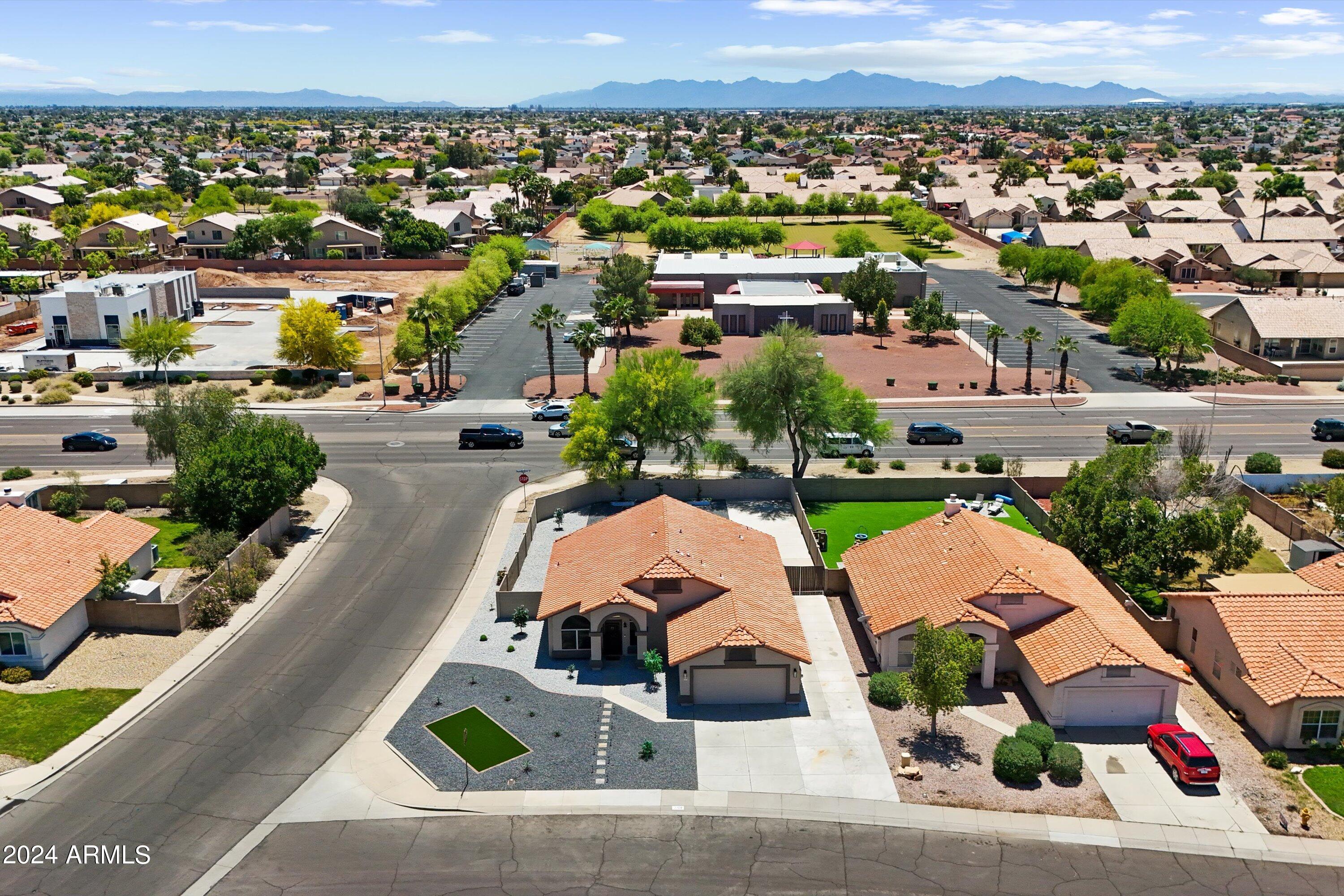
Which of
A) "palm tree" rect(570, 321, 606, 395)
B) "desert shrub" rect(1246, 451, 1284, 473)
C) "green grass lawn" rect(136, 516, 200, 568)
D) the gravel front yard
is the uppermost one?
"palm tree" rect(570, 321, 606, 395)

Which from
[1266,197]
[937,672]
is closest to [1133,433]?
[937,672]

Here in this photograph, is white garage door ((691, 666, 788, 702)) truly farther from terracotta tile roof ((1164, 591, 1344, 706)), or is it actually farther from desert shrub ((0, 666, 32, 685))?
desert shrub ((0, 666, 32, 685))

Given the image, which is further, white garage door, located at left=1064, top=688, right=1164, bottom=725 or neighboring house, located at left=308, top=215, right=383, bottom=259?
neighboring house, located at left=308, top=215, right=383, bottom=259

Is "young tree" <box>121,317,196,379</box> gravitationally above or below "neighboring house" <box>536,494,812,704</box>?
above

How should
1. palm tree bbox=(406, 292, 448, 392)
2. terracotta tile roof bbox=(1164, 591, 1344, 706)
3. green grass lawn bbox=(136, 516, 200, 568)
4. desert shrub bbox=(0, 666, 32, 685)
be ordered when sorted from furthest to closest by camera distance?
palm tree bbox=(406, 292, 448, 392), green grass lawn bbox=(136, 516, 200, 568), desert shrub bbox=(0, 666, 32, 685), terracotta tile roof bbox=(1164, 591, 1344, 706)

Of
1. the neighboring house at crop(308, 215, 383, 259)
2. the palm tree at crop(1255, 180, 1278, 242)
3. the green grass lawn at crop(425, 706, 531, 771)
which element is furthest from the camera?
the palm tree at crop(1255, 180, 1278, 242)

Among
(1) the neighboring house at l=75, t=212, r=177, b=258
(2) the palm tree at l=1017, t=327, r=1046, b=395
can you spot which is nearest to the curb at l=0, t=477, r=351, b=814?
(2) the palm tree at l=1017, t=327, r=1046, b=395

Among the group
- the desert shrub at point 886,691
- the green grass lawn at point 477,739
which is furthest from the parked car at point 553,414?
the desert shrub at point 886,691
